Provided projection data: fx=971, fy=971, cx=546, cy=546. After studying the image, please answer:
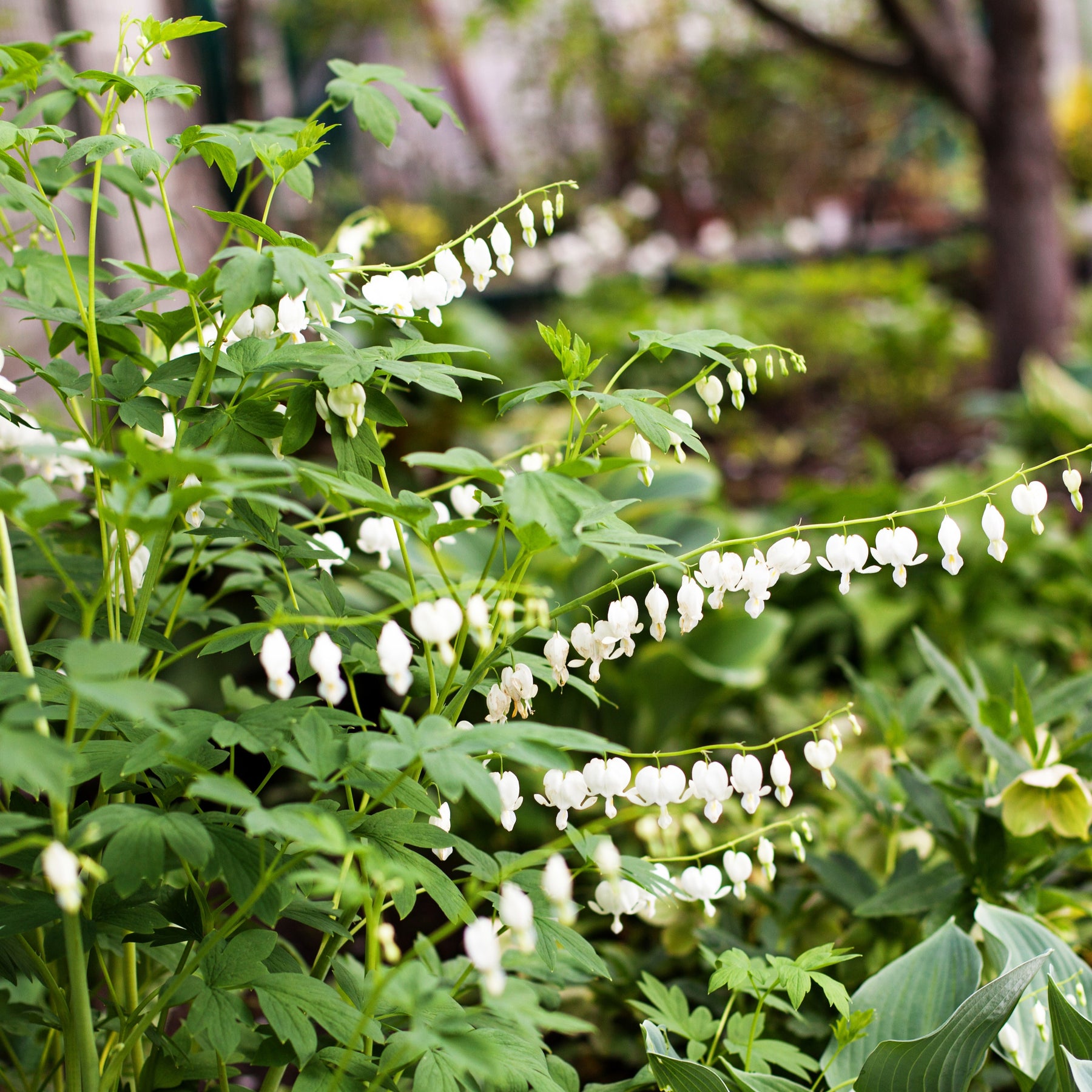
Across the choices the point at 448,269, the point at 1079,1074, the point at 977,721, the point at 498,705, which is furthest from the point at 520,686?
the point at 977,721

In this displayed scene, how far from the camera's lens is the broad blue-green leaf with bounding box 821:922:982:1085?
1237mm

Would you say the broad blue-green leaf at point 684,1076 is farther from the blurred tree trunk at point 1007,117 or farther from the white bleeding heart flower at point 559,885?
the blurred tree trunk at point 1007,117

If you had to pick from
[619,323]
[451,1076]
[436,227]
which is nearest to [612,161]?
[436,227]

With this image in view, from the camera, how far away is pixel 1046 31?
4.17 meters

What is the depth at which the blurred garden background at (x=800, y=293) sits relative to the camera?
5.73 feet

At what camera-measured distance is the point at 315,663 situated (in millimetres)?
764

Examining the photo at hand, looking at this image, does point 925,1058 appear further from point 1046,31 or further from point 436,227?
point 436,227

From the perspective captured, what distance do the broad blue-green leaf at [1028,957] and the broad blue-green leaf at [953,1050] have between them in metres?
0.20

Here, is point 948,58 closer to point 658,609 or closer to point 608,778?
point 658,609

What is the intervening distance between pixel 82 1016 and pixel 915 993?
3.25ft

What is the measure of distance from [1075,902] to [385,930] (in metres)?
A: 1.25

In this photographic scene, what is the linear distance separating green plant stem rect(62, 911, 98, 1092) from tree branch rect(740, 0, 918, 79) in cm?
443

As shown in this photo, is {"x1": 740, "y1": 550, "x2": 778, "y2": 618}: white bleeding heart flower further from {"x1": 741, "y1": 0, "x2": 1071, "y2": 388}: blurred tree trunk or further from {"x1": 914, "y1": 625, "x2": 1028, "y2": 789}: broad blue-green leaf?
{"x1": 741, "y1": 0, "x2": 1071, "y2": 388}: blurred tree trunk

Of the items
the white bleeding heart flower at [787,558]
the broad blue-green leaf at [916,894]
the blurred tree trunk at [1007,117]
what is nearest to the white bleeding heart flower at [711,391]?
the white bleeding heart flower at [787,558]
